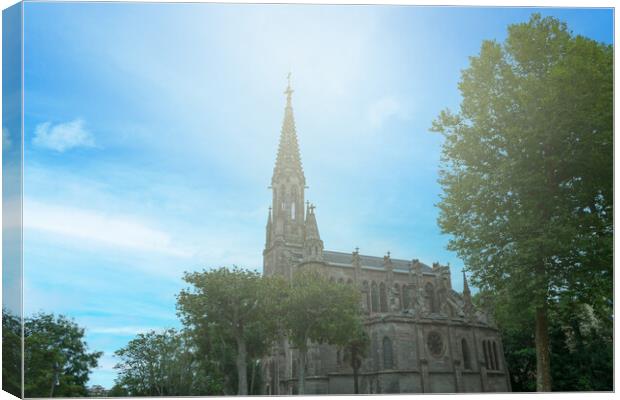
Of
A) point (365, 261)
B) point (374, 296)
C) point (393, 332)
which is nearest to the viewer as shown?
point (393, 332)

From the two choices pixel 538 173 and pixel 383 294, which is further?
pixel 383 294

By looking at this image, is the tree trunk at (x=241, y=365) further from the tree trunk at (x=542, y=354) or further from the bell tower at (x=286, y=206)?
the bell tower at (x=286, y=206)

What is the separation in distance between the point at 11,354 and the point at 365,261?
43.8 metres

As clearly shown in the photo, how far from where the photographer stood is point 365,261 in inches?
2363

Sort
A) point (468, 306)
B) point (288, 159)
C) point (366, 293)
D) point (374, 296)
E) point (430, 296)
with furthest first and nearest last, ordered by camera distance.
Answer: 1. point (288, 159)
2. point (430, 296)
3. point (374, 296)
4. point (366, 293)
5. point (468, 306)

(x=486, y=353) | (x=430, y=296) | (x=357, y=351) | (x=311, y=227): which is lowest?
(x=486, y=353)

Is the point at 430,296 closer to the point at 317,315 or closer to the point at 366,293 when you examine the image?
the point at 366,293

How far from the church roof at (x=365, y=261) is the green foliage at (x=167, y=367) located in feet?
61.6

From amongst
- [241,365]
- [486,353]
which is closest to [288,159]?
[486,353]

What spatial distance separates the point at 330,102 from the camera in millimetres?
26688

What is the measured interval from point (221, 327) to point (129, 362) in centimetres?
902

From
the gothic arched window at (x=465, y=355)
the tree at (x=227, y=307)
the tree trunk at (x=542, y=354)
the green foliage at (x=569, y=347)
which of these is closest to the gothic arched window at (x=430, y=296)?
the green foliage at (x=569, y=347)

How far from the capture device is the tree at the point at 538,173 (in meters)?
21.6

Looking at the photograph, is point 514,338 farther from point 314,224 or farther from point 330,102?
point 330,102
